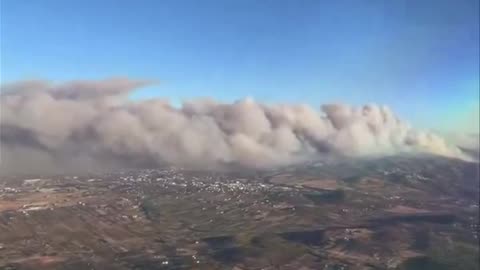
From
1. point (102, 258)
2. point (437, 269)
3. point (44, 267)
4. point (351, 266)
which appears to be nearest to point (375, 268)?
point (351, 266)

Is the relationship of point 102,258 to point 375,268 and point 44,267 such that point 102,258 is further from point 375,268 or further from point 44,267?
point 375,268

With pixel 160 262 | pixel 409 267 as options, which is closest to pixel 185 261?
pixel 160 262

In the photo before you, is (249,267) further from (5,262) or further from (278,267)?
(5,262)

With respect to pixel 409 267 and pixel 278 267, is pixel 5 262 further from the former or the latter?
pixel 409 267

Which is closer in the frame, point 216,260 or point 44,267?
point 44,267

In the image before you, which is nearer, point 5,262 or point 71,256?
point 5,262

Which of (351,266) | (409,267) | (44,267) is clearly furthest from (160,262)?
(409,267)

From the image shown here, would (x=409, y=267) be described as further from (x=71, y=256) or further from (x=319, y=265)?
(x=71, y=256)

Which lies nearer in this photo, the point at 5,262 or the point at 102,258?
the point at 5,262
